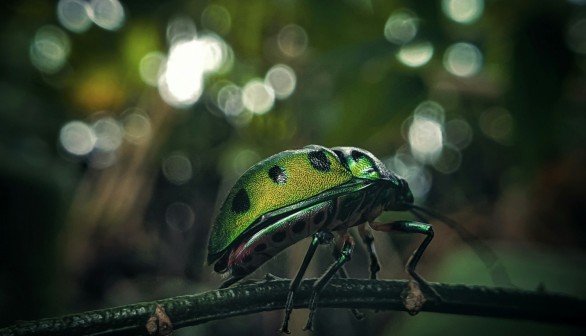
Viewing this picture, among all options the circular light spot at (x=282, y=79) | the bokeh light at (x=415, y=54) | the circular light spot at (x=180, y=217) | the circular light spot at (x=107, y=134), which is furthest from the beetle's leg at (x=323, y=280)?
the circular light spot at (x=107, y=134)

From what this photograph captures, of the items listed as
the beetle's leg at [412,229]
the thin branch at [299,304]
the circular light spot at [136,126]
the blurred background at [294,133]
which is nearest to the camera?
the thin branch at [299,304]

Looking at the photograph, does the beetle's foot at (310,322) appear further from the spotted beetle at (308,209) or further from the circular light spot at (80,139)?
the circular light spot at (80,139)

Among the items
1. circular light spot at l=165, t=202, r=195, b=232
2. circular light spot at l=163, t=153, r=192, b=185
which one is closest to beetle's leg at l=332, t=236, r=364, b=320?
circular light spot at l=165, t=202, r=195, b=232

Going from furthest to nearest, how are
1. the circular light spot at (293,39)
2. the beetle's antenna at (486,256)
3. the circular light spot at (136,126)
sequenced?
the circular light spot at (293,39), the circular light spot at (136,126), the beetle's antenna at (486,256)

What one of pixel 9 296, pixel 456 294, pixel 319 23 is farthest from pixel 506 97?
pixel 9 296

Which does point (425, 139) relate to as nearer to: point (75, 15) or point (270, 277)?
point (270, 277)

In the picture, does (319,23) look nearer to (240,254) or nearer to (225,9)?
(225,9)
